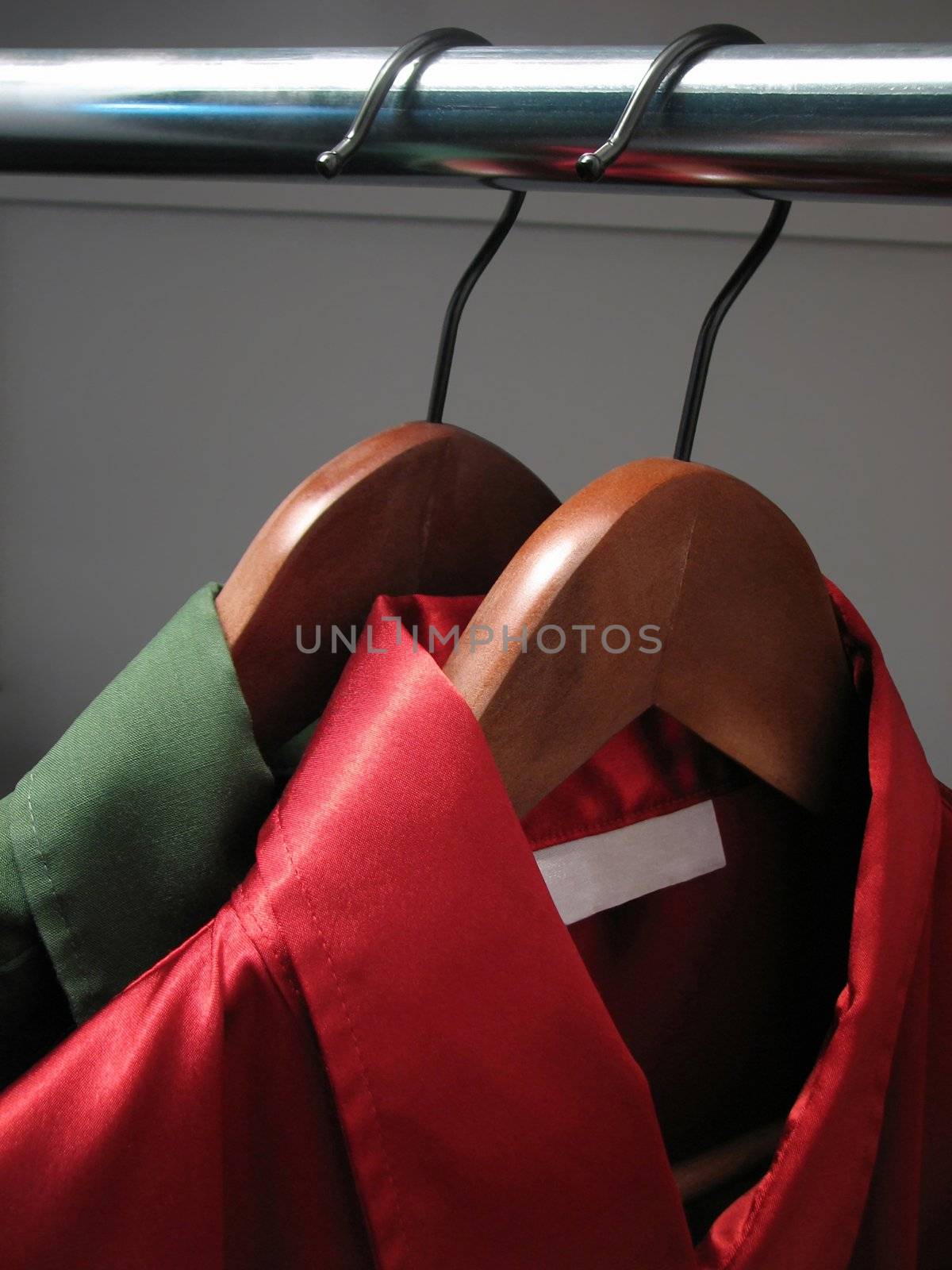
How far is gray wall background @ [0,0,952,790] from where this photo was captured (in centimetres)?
80

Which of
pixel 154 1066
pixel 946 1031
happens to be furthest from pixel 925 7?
pixel 154 1066

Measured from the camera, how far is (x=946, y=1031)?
1.34 ft

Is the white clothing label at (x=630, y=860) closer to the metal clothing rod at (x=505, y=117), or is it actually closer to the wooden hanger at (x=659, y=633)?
the wooden hanger at (x=659, y=633)

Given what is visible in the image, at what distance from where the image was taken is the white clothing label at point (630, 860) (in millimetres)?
409

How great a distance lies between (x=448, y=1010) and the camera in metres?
0.30

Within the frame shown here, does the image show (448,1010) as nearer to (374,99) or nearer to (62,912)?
(62,912)


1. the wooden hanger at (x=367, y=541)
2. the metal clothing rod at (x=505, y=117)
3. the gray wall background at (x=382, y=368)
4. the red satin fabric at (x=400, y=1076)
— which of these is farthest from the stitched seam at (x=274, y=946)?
the gray wall background at (x=382, y=368)

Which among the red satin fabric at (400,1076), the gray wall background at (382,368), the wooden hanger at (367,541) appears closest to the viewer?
the red satin fabric at (400,1076)

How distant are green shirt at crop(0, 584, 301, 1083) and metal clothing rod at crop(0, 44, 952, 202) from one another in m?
0.17

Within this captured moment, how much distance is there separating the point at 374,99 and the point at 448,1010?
0.26 meters

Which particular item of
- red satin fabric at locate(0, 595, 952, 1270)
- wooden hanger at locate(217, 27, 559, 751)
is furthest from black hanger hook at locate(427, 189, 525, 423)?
red satin fabric at locate(0, 595, 952, 1270)

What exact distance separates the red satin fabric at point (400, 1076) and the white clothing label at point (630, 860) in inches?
3.4

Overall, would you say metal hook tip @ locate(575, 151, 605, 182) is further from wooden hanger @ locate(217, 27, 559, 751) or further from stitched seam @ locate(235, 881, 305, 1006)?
stitched seam @ locate(235, 881, 305, 1006)

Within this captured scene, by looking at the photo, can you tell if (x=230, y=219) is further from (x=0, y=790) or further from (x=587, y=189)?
(x=587, y=189)
